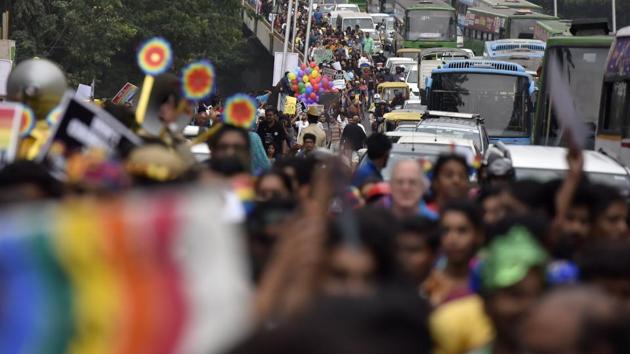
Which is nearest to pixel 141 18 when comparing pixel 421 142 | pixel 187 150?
pixel 421 142

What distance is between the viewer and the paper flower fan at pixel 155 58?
9.27 meters

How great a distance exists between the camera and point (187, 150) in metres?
7.84

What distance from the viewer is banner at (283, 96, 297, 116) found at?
26.7 m

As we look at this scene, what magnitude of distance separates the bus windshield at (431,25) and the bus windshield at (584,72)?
119 ft

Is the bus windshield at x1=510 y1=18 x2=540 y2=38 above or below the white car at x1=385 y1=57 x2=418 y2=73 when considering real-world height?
above

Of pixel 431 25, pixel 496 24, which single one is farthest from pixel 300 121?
pixel 496 24

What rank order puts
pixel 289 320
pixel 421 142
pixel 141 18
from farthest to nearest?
1. pixel 141 18
2. pixel 421 142
3. pixel 289 320

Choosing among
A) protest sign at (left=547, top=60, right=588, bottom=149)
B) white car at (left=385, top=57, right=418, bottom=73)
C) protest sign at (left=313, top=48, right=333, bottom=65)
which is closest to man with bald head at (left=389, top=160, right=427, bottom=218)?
protest sign at (left=547, top=60, right=588, bottom=149)

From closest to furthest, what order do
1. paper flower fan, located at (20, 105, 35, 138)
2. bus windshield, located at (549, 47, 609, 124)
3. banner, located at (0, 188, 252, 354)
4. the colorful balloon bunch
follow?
banner, located at (0, 188, 252, 354) → paper flower fan, located at (20, 105, 35, 138) → bus windshield, located at (549, 47, 609, 124) → the colorful balloon bunch

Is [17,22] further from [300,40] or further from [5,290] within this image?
[5,290]

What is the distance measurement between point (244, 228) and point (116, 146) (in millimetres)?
1595

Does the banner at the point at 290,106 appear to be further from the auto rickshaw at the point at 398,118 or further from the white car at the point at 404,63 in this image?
the white car at the point at 404,63

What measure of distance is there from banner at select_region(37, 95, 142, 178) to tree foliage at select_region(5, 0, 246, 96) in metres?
24.6

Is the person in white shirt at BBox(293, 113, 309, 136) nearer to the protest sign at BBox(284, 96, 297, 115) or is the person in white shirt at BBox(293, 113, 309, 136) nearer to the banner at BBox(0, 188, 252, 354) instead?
the protest sign at BBox(284, 96, 297, 115)
